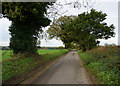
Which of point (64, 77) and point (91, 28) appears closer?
point (64, 77)

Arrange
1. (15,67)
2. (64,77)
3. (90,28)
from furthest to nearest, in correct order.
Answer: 1. (90,28)
2. (15,67)
3. (64,77)

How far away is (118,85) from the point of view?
4438 millimetres

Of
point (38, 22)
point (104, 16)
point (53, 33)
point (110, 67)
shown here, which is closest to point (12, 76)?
point (110, 67)

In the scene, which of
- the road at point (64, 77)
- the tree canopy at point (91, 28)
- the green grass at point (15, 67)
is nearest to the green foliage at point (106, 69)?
the road at point (64, 77)

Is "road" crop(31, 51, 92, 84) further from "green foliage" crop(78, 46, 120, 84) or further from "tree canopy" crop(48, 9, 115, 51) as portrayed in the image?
"tree canopy" crop(48, 9, 115, 51)

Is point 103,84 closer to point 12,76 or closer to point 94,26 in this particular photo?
point 12,76

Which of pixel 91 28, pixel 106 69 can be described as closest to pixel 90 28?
pixel 91 28

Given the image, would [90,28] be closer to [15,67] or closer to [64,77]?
[64,77]

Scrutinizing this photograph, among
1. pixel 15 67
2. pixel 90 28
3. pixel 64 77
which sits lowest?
pixel 64 77

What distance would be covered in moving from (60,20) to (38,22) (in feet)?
66.7

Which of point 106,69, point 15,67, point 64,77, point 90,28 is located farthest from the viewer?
point 90,28

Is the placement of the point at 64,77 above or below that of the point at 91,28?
below

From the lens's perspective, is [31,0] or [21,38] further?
[21,38]

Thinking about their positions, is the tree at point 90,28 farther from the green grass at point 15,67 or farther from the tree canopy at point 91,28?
the green grass at point 15,67
